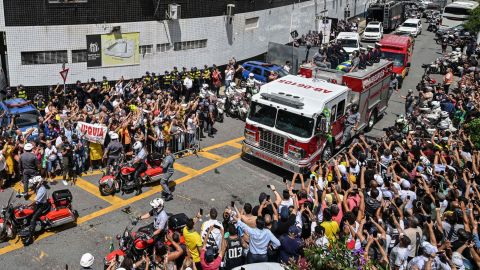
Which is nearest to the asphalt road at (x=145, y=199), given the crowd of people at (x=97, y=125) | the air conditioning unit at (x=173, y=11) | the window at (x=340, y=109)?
the crowd of people at (x=97, y=125)

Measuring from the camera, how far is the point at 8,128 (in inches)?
570

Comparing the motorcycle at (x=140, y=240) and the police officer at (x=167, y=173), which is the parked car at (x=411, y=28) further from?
the motorcycle at (x=140, y=240)

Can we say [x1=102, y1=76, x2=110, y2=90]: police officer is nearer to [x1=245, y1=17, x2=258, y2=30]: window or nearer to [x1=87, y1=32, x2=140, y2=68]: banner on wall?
[x1=87, y1=32, x2=140, y2=68]: banner on wall

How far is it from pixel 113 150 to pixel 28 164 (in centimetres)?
228


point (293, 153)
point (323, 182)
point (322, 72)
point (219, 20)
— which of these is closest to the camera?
point (323, 182)

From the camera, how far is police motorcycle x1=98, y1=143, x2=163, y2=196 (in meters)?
13.0

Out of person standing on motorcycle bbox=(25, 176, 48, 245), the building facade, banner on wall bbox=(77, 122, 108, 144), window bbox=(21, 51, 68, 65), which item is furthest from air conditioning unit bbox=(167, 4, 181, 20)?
person standing on motorcycle bbox=(25, 176, 48, 245)

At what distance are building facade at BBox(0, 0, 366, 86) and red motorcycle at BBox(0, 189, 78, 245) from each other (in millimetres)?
9782

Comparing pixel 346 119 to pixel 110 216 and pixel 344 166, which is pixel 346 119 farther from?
pixel 110 216

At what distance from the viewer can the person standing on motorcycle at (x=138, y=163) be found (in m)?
13.1

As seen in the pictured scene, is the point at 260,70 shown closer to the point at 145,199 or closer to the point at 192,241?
the point at 145,199

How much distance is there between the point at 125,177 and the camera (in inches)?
519

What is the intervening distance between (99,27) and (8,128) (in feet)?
23.1

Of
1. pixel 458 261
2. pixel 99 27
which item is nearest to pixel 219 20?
pixel 99 27
